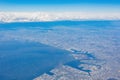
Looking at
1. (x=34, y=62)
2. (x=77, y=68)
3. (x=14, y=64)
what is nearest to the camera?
(x=77, y=68)

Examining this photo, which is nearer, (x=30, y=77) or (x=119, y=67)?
(x=30, y=77)

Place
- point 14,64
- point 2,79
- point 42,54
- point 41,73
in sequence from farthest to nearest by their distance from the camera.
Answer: point 42,54
point 14,64
point 41,73
point 2,79

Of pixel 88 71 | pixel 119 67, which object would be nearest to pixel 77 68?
pixel 88 71

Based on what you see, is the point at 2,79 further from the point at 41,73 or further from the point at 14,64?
the point at 14,64

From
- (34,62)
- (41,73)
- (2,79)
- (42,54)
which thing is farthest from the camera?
(42,54)

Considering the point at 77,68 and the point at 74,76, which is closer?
the point at 74,76

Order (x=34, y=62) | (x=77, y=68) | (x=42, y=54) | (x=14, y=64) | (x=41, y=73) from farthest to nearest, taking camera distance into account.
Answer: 1. (x=42, y=54)
2. (x=34, y=62)
3. (x=14, y=64)
4. (x=77, y=68)
5. (x=41, y=73)

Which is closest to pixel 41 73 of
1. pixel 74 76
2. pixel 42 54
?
pixel 74 76

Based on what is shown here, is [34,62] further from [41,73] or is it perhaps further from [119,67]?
[119,67]

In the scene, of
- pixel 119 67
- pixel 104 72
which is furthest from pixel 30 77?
pixel 119 67
